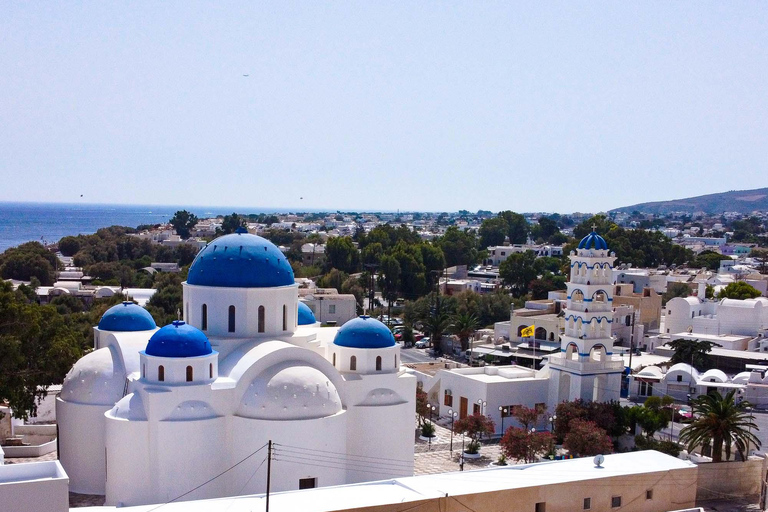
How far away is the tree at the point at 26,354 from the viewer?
21688 mm

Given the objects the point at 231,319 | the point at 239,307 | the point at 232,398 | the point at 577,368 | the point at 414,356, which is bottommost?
the point at 414,356

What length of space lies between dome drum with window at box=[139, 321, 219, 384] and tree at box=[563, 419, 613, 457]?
10.5m

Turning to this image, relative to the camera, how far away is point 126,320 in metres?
22.2

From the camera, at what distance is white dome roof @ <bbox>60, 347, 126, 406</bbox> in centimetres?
2000

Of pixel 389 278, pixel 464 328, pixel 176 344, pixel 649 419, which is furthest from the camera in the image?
pixel 389 278

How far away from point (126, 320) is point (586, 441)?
13420 millimetres

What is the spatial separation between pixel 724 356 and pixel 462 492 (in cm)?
2526

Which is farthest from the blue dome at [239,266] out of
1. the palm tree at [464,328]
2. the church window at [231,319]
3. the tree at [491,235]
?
the tree at [491,235]

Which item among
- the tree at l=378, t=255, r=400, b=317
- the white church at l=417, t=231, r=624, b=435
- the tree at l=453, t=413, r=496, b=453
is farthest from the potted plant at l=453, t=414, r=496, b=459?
the tree at l=378, t=255, r=400, b=317

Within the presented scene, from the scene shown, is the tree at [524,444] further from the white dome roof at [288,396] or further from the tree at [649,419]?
the white dome roof at [288,396]

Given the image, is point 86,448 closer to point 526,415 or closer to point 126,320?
point 126,320

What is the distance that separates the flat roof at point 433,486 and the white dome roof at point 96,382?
14.5 ft

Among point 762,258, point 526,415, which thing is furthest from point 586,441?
point 762,258

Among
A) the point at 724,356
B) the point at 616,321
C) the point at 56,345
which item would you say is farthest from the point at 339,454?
the point at 616,321
